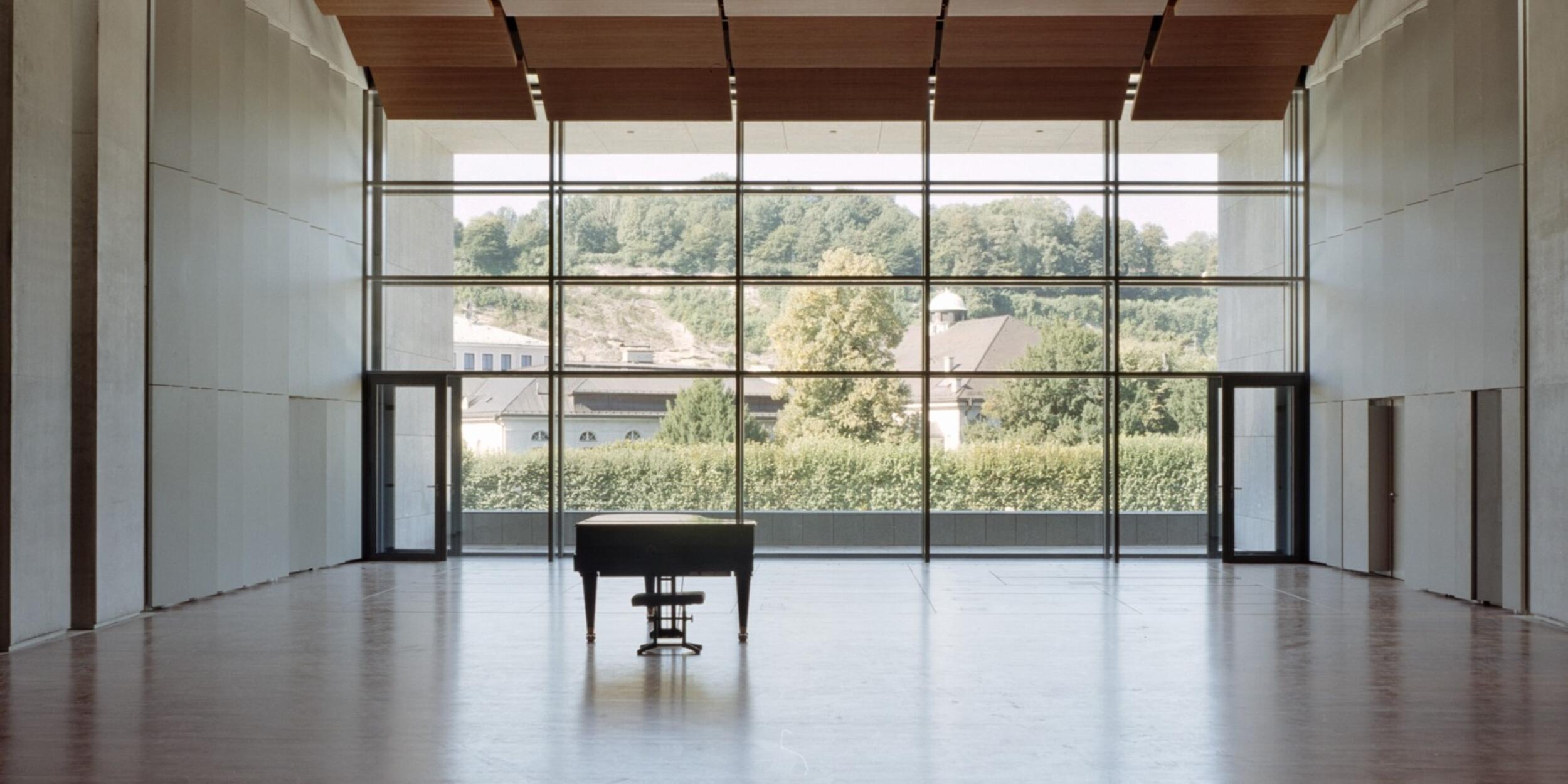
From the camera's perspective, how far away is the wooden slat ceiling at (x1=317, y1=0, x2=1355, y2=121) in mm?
12719

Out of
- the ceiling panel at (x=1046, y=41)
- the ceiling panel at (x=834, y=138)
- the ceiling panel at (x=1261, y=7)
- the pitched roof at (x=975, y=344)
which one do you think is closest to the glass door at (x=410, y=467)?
the ceiling panel at (x=834, y=138)

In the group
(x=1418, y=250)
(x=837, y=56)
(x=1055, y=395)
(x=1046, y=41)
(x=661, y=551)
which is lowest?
(x=661, y=551)

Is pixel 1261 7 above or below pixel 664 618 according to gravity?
above

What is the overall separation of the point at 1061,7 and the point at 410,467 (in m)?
9.05

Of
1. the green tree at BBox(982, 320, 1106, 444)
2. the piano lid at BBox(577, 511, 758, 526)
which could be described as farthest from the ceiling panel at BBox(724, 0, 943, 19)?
the piano lid at BBox(577, 511, 758, 526)

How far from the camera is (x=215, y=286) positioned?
10.9 m

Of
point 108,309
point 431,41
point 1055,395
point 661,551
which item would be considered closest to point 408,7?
point 431,41

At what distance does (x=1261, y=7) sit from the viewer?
12.6 meters

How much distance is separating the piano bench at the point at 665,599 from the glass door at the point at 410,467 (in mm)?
6664

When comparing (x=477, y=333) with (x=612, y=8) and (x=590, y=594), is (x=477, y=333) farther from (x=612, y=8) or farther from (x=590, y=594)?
(x=590, y=594)

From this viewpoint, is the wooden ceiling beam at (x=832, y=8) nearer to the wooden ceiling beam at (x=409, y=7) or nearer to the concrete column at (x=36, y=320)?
the wooden ceiling beam at (x=409, y=7)

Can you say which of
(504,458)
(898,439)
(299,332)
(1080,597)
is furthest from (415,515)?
(1080,597)

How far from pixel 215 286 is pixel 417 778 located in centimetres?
716

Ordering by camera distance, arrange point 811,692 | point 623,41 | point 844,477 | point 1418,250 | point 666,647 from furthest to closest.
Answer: point 844,477 → point 623,41 → point 1418,250 → point 666,647 → point 811,692
